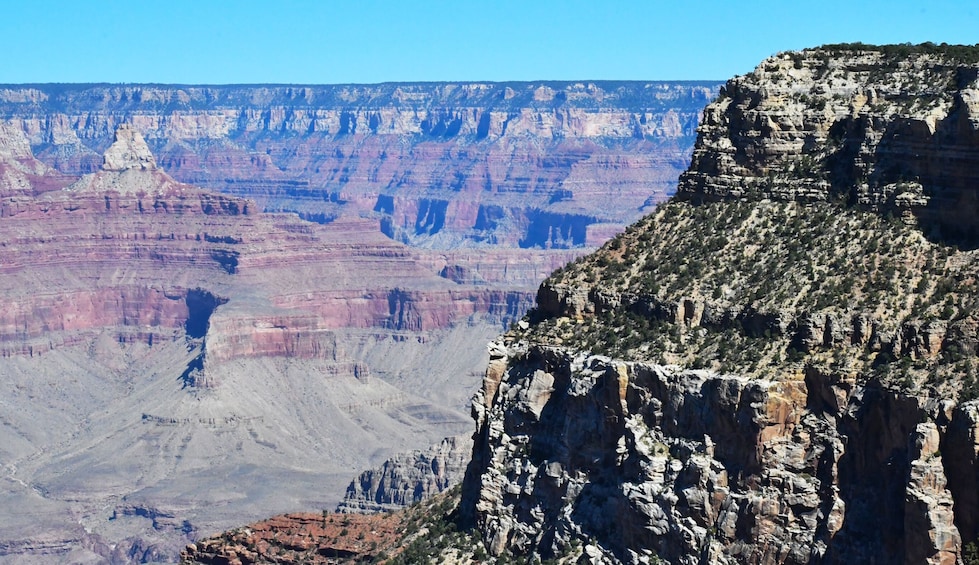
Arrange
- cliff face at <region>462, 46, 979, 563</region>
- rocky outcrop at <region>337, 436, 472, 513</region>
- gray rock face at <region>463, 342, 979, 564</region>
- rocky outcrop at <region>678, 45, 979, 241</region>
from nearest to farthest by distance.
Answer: gray rock face at <region>463, 342, 979, 564</region> < cliff face at <region>462, 46, 979, 563</region> < rocky outcrop at <region>678, 45, 979, 241</region> < rocky outcrop at <region>337, 436, 472, 513</region>

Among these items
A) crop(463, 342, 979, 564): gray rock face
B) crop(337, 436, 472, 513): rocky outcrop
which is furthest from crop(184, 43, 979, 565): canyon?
crop(337, 436, 472, 513): rocky outcrop

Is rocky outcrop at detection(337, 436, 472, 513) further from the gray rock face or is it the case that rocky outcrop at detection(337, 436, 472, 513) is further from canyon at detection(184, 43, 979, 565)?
the gray rock face

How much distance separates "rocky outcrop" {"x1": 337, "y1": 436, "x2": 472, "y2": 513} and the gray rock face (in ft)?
266

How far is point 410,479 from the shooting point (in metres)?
139

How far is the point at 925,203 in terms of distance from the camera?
4856cm

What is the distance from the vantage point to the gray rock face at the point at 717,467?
42.8 meters

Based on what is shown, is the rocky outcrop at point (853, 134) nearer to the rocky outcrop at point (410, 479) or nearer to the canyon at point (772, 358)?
the canyon at point (772, 358)

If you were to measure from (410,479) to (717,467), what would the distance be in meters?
93.4

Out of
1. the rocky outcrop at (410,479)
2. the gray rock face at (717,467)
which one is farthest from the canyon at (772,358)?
the rocky outcrop at (410,479)

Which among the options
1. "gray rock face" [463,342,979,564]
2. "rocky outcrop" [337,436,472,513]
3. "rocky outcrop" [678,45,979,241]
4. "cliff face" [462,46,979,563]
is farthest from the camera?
"rocky outcrop" [337,436,472,513]

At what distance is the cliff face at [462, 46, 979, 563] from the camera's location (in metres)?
44.1

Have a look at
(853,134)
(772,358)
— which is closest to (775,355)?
(772,358)

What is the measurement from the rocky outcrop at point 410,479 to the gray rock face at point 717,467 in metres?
81.0

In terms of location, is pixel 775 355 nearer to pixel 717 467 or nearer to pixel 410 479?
pixel 717 467
